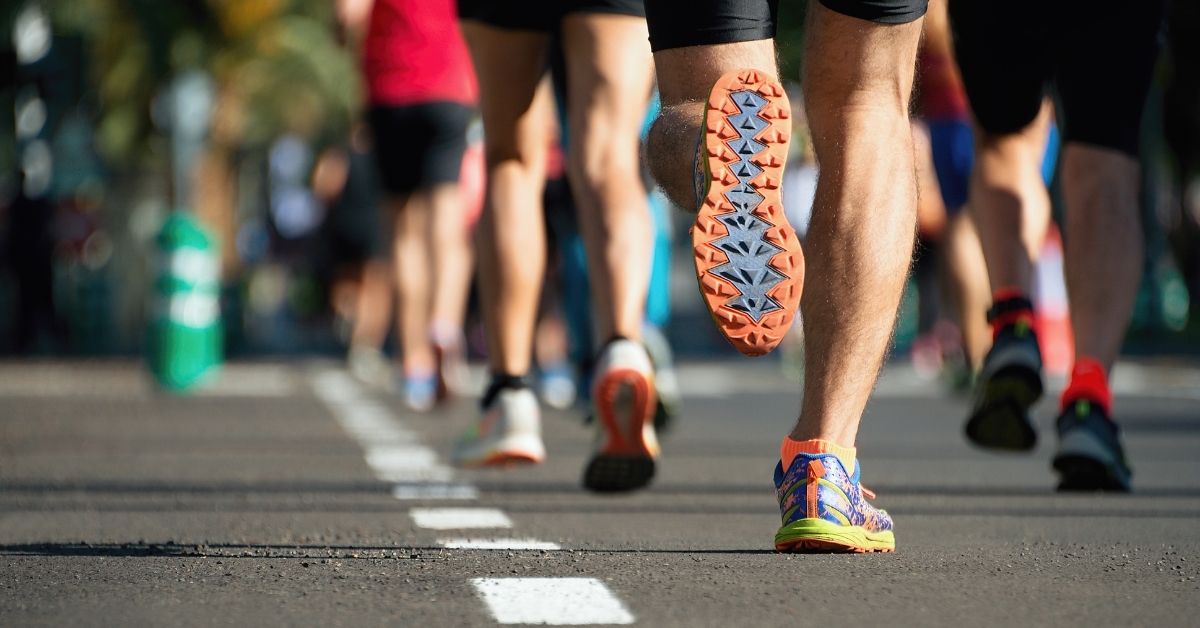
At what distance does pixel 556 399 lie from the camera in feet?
34.3

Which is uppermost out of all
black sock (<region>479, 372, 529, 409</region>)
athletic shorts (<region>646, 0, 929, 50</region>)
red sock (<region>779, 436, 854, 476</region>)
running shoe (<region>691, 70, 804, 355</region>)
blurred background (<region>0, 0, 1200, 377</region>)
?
athletic shorts (<region>646, 0, 929, 50</region>)

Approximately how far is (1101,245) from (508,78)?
1.52m

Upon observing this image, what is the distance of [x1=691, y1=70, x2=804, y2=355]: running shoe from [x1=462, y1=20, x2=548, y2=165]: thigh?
6.23 feet

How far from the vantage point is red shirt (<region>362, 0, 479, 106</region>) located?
938 cm

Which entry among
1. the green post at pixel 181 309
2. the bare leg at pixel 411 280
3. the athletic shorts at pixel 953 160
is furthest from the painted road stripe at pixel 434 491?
the green post at pixel 181 309

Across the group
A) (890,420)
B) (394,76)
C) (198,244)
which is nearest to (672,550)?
(890,420)

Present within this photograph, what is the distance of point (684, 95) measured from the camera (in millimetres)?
3977

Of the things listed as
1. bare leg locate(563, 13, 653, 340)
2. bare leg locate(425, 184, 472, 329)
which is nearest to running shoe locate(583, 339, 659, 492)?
bare leg locate(563, 13, 653, 340)

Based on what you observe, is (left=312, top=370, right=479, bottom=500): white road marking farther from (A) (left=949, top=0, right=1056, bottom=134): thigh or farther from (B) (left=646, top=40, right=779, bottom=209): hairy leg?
(A) (left=949, top=0, right=1056, bottom=134): thigh

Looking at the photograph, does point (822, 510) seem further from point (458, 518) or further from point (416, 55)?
point (416, 55)

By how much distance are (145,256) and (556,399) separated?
13493mm

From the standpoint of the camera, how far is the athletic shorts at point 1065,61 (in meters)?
5.39

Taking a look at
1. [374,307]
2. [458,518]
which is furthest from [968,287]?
[374,307]

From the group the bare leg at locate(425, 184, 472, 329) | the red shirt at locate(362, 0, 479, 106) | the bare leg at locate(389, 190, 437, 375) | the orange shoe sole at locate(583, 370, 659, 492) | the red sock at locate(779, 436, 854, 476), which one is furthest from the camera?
the bare leg at locate(389, 190, 437, 375)
